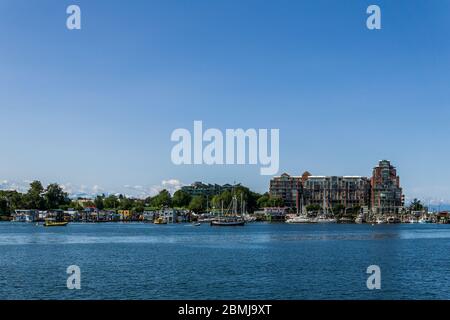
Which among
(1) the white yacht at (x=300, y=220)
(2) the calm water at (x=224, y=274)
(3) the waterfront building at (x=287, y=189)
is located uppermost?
(3) the waterfront building at (x=287, y=189)

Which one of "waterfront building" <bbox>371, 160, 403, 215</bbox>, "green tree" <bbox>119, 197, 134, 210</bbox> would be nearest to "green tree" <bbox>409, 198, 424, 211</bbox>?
"waterfront building" <bbox>371, 160, 403, 215</bbox>

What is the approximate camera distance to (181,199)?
142m

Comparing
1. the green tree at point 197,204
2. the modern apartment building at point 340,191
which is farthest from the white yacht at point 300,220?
the green tree at point 197,204

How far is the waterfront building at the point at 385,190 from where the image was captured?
98.8 m

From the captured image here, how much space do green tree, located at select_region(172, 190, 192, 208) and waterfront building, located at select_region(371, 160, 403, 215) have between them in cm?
4900

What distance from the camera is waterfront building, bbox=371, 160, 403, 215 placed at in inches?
3888

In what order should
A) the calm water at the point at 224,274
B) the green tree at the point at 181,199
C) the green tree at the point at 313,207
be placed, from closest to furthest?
the calm water at the point at 224,274 < the green tree at the point at 313,207 < the green tree at the point at 181,199

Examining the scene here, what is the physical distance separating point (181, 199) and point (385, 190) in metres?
53.9

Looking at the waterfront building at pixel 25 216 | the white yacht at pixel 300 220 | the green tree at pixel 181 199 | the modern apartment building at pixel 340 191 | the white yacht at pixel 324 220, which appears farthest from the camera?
the green tree at pixel 181 199

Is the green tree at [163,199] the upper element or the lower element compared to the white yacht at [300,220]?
upper

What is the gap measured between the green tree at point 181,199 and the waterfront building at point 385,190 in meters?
49.0

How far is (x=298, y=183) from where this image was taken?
123 m

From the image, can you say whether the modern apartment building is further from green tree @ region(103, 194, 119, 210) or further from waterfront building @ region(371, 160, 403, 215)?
green tree @ region(103, 194, 119, 210)

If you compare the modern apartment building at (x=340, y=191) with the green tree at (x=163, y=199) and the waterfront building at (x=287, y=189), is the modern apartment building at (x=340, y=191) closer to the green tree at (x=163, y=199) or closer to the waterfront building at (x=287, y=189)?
the waterfront building at (x=287, y=189)
